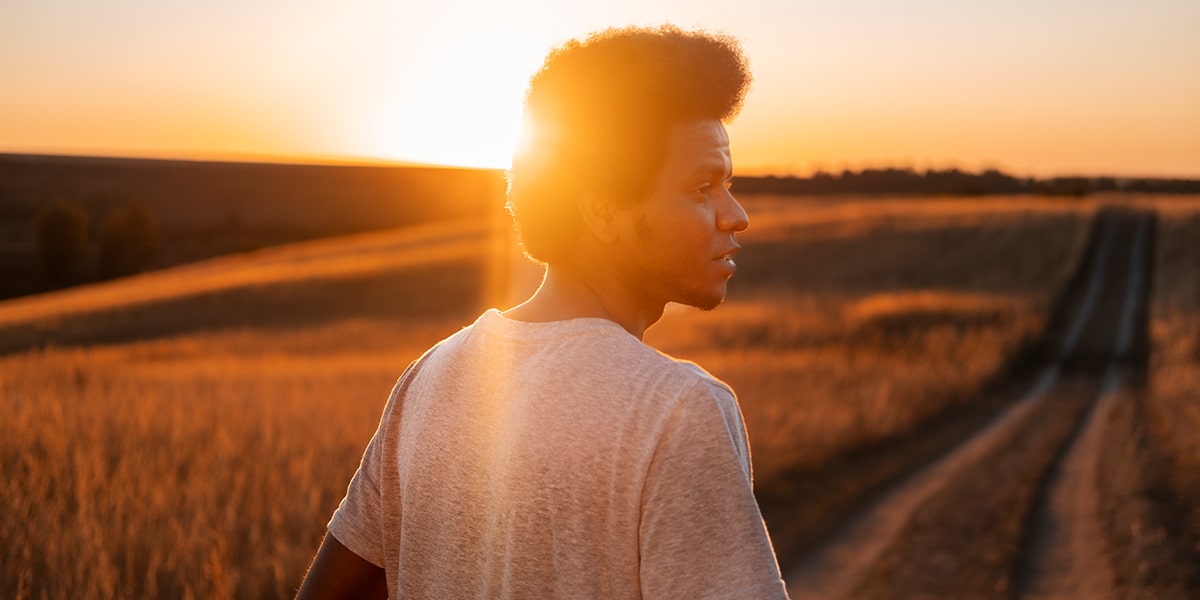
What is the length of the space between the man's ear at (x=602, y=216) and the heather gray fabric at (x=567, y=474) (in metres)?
0.16

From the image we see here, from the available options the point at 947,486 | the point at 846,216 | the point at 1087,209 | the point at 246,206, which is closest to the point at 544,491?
the point at 947,486

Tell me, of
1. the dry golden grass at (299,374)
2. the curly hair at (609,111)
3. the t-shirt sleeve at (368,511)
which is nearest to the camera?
the curly hair at (609,111)

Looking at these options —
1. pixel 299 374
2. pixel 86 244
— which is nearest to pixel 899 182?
pixel 86 244

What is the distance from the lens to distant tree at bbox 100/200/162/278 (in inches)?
3155

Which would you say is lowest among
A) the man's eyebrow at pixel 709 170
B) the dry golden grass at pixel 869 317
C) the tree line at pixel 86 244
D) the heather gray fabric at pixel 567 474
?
the tree line at pixel 86 244

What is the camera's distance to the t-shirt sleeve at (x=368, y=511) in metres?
1.75

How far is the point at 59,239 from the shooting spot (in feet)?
248

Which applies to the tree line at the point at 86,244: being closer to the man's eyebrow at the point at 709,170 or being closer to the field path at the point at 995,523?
the field path at the point at 995,523

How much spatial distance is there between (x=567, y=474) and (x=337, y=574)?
689mm

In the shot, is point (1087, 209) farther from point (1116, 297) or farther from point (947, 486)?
point (947, 486)

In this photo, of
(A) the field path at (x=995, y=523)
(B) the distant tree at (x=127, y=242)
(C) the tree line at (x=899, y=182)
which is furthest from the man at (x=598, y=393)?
(C) the tree line at (x=899, y=182)

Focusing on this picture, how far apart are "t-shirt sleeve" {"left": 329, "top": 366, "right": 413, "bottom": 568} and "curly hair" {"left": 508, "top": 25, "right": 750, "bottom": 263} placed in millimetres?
430

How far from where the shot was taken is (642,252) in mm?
1481

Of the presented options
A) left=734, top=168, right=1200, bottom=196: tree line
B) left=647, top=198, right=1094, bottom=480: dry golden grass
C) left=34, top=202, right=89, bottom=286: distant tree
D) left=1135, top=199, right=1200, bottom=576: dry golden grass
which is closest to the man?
left=1135, top=199, right=1200, bottom=576: dry golden grass
